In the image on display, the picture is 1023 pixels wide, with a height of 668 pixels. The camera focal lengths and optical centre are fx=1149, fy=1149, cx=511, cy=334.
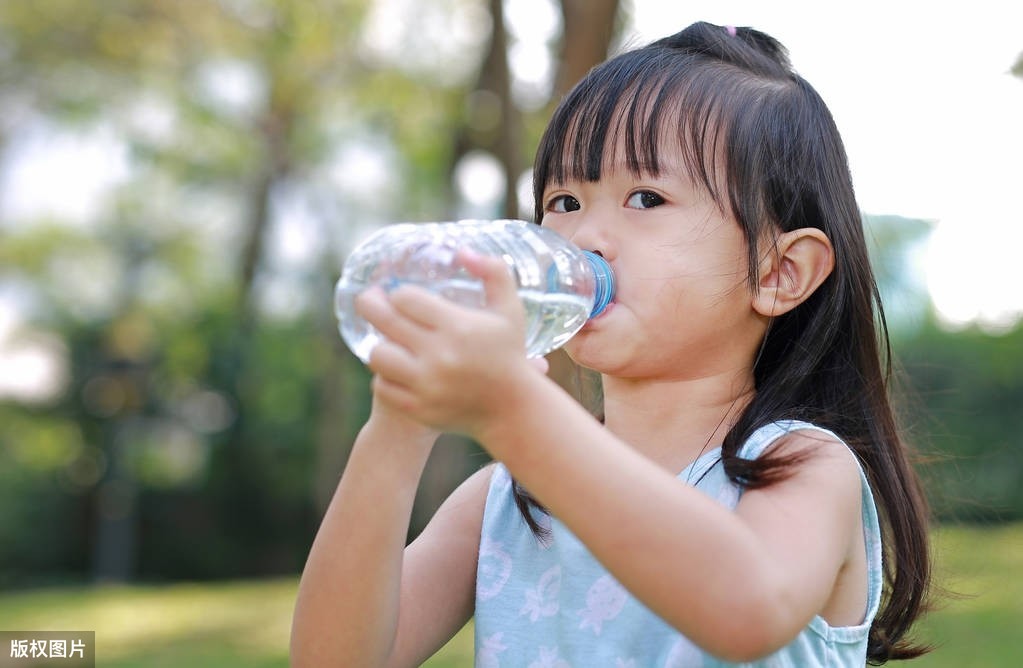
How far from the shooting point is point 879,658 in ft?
7.64

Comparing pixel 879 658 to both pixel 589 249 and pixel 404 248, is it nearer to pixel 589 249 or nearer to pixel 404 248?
pixel 589 249

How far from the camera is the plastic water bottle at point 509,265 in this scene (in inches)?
63.2

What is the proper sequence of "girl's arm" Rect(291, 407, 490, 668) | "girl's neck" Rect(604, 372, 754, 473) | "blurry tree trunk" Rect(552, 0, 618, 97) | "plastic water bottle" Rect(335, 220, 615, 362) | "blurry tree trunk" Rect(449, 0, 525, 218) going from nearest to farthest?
"plastic water bottle" Rect(335, 220, 615, 362), "girl's arm" Rect(291, 407, 490, 668), "girl's neck" Rect(604, 372, 754, 473), "blurry tree trunk" Rect(552, 0, 618, 97), "blurry tree trunk" Rect(449, 0, 525, 218)

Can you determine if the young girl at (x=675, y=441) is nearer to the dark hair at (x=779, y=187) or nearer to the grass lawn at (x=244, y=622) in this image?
the dark hair at (x=779, y=187)

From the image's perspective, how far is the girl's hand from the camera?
1311 mm

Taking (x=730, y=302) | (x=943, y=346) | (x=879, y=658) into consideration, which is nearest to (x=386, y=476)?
(x=730, y=302)

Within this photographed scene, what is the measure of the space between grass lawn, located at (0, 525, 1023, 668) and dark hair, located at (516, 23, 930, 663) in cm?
351

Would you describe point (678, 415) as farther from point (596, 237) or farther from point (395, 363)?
point (395, 363)

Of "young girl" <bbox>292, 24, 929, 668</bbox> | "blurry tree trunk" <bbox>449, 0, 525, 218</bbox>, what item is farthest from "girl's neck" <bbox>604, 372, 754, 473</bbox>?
"blurry tree trunk" <bbox>449, 0, 525, 218</bbox>

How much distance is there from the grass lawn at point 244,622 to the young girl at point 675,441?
3.68m


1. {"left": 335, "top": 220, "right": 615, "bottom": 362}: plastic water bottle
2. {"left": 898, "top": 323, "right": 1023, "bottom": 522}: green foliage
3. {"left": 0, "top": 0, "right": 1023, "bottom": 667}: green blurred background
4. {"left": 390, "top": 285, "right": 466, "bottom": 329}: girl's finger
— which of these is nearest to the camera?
{"left": 390, "top": 285, "right": 466, "bottom": 329}: girl's finger

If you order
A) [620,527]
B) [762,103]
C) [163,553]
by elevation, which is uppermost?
[762,103]

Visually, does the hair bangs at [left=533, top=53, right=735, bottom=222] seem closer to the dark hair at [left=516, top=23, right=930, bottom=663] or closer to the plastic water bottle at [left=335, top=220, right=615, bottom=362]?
the dark hair at [left=516, top=23, right=930, bottom=663]

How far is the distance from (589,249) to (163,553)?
1667cm
